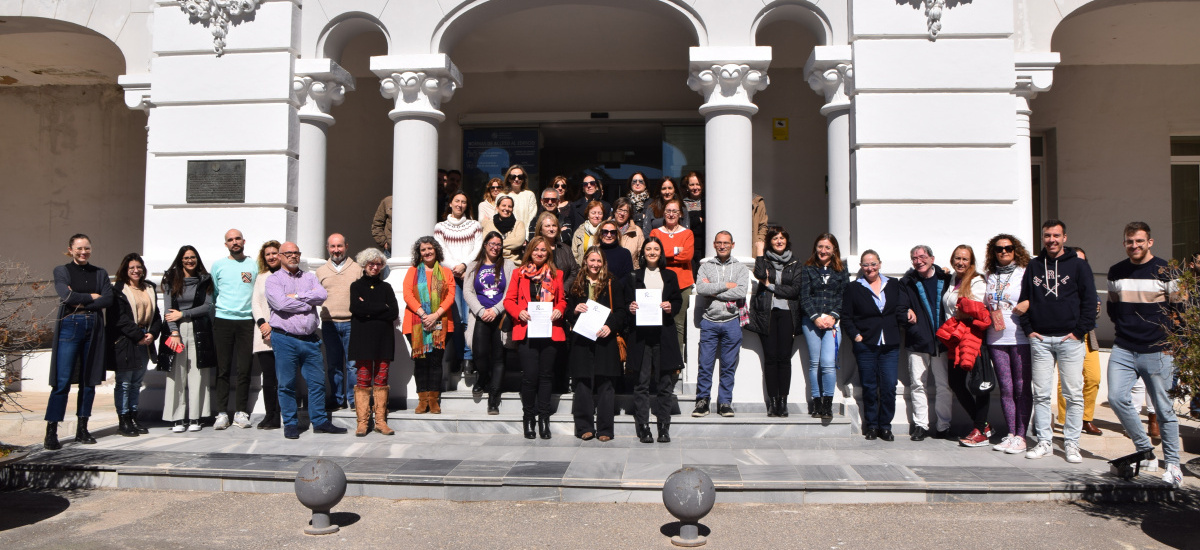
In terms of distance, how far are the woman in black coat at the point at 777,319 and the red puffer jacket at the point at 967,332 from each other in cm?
143

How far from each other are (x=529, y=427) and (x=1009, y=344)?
4483mm

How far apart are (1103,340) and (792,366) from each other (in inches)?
266

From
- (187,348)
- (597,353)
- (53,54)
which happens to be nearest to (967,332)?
(597,353)

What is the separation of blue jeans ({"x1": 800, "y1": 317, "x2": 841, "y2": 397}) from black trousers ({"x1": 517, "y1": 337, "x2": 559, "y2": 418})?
252 cm

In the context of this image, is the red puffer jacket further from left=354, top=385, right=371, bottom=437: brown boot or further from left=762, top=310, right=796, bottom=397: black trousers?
left=354, top=385, right=371, bottom=437: brown boot

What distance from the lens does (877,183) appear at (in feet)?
29.7

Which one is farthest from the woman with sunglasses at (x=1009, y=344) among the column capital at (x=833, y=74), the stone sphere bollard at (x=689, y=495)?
the stone sphere bollard at (x=689, y=495)

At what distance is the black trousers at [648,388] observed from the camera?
7938 mm

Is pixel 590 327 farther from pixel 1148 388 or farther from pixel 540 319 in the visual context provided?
pixel 1148 388

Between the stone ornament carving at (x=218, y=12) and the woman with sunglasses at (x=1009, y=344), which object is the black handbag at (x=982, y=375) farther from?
the stone ornament carving at (x=218, y=12)

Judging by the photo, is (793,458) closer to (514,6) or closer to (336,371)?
(336,371)

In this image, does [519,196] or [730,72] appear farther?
[519,196]

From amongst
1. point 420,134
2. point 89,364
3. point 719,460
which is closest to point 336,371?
point 89,364

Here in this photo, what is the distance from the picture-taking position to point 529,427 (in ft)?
26.5
